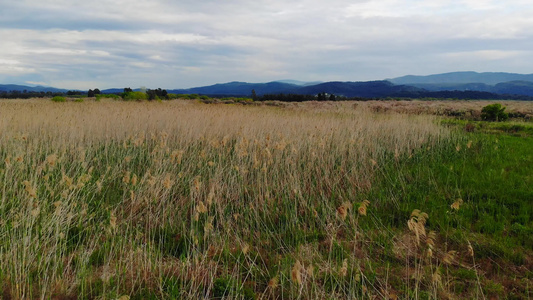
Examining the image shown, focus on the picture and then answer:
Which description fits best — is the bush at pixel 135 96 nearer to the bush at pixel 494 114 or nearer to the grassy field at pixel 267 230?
the grassy field at pixel 267 230

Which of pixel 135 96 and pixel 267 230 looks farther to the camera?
pixel 135 96

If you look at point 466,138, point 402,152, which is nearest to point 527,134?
point 466,138

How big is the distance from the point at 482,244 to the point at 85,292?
4.20 m

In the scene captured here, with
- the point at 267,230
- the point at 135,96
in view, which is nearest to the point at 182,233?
the point at 267,230

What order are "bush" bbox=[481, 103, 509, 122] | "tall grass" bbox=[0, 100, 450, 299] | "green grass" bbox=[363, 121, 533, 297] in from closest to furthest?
"tall grass" bbox=[0, 100, 450, 299]
"green grass" bbox=[363, 121, 533, 297]
"bush" bbox=[481, 103, 509, 122]

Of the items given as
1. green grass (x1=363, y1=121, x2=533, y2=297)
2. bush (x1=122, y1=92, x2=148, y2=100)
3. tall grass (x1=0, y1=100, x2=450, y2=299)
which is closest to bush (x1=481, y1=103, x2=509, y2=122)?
green grass (x1=363, y1=121, x2=533, y2=297)

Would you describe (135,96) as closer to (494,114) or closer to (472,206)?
(494,114)

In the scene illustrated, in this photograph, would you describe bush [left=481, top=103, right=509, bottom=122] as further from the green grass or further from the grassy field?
the grassy field

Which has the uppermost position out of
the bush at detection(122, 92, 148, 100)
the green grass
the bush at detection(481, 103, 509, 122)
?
the bush at detection(122, 92, 148, 100)

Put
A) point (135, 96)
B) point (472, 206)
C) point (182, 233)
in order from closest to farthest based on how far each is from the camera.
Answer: point (182, 233), point (472, 206), point (135, 96)

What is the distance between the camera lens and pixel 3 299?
8.66 feet

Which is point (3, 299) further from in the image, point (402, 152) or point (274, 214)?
point (402, 152)

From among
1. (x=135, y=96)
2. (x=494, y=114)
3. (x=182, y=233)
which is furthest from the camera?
(x=135, y=96)

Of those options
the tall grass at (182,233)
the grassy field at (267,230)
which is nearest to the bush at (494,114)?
the grassy field at (267,230)
